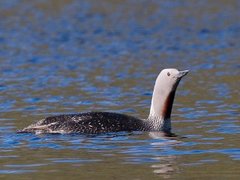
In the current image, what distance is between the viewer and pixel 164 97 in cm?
1598

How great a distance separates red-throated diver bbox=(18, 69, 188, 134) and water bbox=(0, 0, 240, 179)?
0.76 feet

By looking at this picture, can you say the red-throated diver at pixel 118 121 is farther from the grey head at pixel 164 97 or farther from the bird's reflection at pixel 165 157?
the bird's reflection at pixel 165 157

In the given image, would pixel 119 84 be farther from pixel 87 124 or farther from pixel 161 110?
pixel 87 124

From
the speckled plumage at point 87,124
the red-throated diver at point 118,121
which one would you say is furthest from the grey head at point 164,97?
the speckled plumage at point 87,124

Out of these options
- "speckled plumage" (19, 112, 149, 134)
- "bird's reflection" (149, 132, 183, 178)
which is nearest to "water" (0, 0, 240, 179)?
"bird's reflection" (149, 132, 183, 178)

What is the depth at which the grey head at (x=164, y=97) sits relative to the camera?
15865 mm

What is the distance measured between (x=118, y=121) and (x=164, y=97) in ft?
3.07

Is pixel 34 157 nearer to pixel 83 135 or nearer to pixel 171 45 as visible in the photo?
pixel 83 135

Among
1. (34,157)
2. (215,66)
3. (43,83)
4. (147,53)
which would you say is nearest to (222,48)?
(147,53)

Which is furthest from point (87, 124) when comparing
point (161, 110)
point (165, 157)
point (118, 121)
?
point (165, 157)

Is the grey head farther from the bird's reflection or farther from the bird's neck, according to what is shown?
the bird's reflection

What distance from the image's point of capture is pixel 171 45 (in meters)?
30.5

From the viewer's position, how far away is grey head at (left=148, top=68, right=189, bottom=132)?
1586 cm

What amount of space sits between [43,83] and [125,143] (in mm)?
8041
